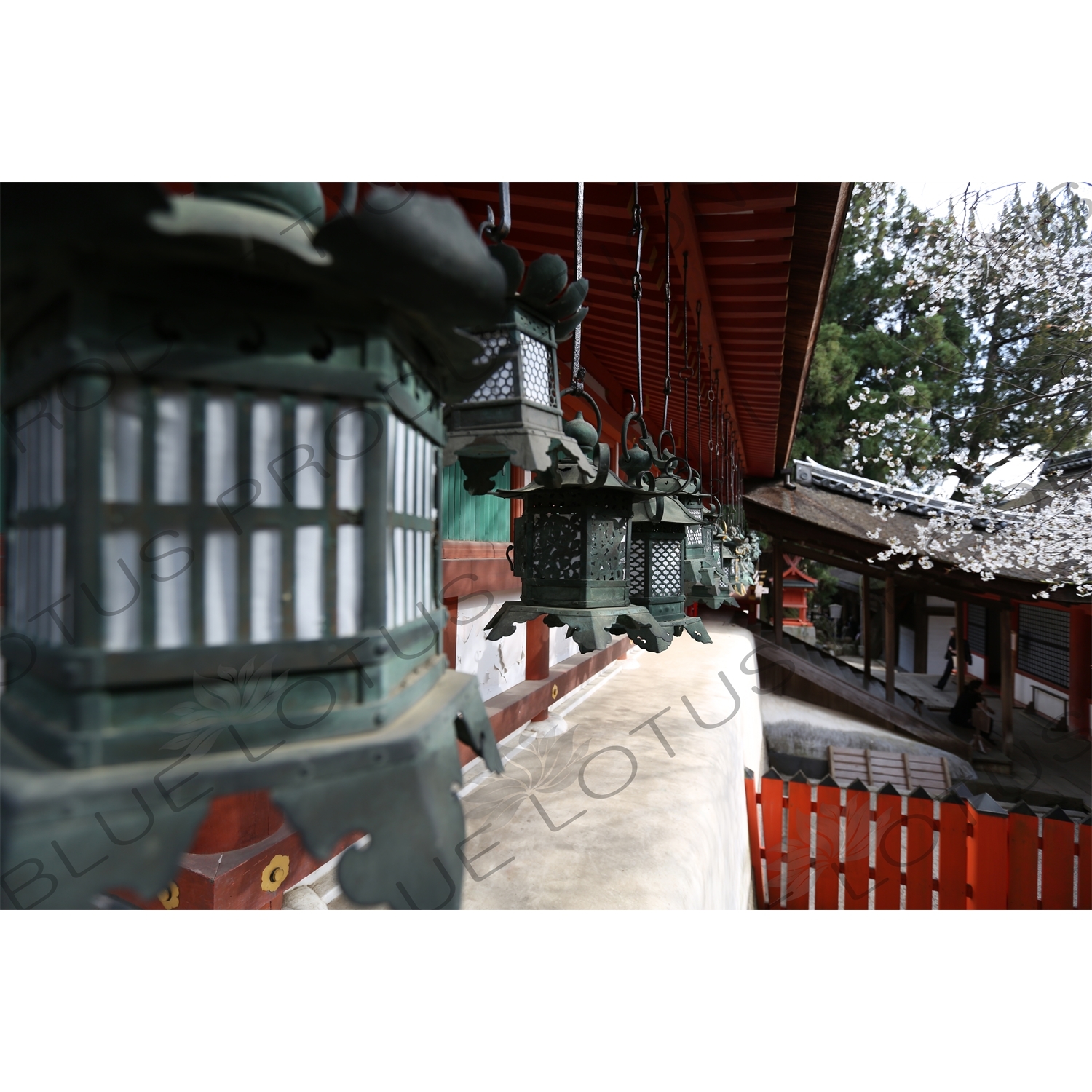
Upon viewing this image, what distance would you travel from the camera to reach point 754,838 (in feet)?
15.0

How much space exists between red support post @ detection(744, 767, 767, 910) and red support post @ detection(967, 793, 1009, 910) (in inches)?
50.3

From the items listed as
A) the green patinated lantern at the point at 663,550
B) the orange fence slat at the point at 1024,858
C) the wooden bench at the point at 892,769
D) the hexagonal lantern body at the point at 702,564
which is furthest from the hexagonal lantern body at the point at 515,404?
the wooden bench at the point at 892,769

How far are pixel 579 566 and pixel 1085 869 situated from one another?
4.29 metres

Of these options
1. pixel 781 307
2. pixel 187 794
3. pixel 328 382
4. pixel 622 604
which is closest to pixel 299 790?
pixel 187 794

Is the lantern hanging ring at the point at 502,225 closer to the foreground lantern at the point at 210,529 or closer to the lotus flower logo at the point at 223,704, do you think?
the foreground lantern at the point at 210,529

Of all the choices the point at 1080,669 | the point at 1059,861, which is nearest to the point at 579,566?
the point at 1059,861

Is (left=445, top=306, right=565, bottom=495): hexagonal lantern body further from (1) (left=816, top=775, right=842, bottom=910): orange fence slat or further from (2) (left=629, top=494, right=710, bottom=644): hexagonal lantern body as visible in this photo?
(1) (left=816, top=775, right=842, bottom=910): orange fence slat

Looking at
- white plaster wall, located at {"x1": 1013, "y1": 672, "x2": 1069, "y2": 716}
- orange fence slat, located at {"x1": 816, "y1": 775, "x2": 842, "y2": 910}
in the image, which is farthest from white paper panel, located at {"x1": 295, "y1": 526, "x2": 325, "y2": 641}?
white plaster wall, located at {"x1": 1013, "y1": 672, "x2": 1069, "y2": 716}

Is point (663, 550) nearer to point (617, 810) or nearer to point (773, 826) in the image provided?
point (617, 810)

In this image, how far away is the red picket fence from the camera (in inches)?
151

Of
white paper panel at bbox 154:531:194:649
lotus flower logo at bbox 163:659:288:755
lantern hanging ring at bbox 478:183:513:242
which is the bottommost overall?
lotus flower logo at bbox 163:659:288:755

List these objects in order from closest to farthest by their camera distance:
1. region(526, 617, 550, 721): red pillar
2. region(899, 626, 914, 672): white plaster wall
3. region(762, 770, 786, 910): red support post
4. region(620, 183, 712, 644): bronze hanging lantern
A: region(620, 183, 712, 644): bronze hanging lantern
region(762, 770, 786, 910): red support post
region(526, 617, 550, 721): red pillar
region(899, 626, 914, 672): white plaster wall

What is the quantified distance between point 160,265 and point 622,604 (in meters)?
1.39

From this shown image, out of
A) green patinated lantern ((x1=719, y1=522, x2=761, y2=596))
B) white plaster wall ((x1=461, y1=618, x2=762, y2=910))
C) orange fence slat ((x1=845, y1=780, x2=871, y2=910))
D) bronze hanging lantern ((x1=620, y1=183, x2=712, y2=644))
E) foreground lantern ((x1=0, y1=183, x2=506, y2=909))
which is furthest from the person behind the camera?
orange fence slat ((x1=845, y1=780, x2=871, y2=910))
